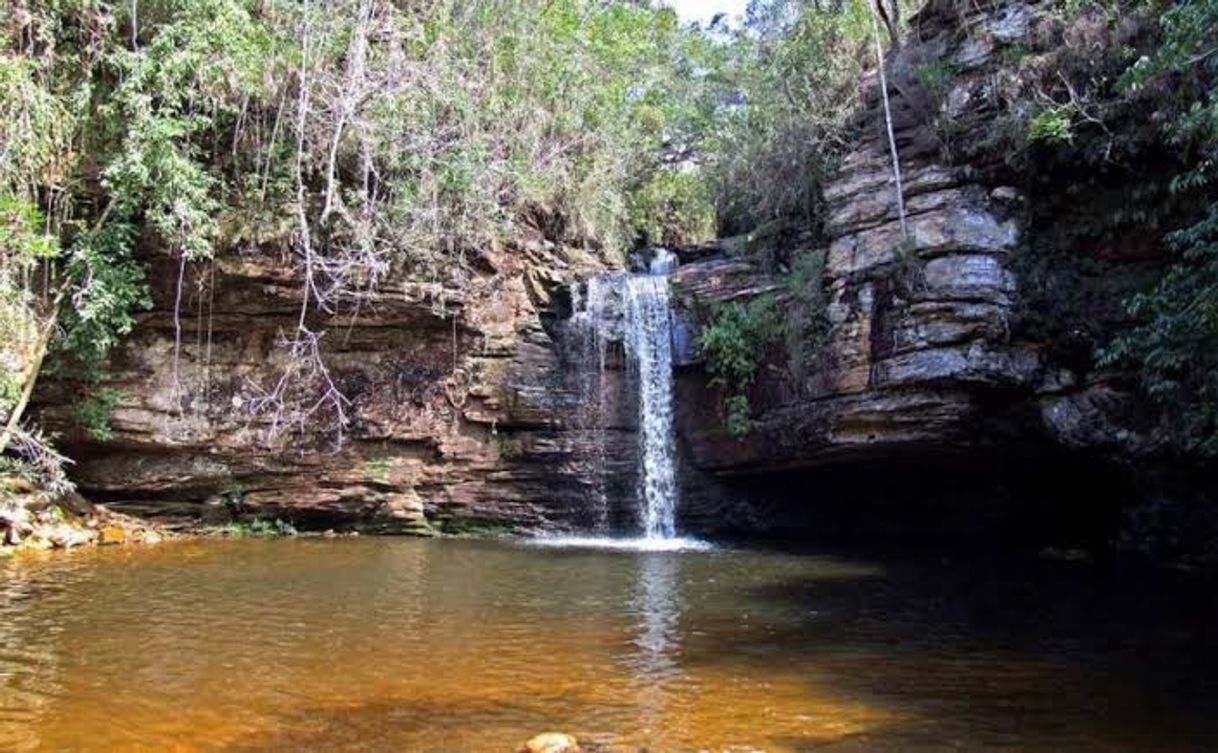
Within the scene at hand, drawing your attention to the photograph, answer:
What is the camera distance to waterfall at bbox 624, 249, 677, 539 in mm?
16266

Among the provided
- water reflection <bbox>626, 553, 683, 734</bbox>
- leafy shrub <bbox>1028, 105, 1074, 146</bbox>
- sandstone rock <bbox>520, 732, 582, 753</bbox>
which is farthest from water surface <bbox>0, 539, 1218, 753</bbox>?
leafy shrub <bbox>1028, 105, 1074, 146</bbox>

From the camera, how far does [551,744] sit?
5.21m

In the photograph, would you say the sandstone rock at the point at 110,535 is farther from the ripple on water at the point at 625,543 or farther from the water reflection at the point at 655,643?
the water reflection at the point at 655,643

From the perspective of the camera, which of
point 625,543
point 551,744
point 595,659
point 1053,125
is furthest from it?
point 625,543

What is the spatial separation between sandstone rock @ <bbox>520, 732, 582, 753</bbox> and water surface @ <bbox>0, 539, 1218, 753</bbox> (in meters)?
0.20

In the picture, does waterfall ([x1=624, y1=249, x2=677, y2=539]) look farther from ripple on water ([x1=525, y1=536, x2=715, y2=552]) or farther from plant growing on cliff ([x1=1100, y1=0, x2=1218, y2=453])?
plant growing on cliff ([x1=1100, y1=0, x2=1218, y2=453])

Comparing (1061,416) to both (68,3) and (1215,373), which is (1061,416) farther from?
(68,3)

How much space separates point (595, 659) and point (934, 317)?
8.06 meters

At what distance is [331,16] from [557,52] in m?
5.28

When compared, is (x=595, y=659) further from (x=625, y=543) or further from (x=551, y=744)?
(x=625, y=543)

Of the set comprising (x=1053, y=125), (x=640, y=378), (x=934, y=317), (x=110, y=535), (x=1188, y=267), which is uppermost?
(x=1053, y=125)

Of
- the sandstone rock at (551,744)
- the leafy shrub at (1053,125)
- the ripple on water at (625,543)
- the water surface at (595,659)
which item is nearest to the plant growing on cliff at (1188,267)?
the leafy shrub at (1053,125)

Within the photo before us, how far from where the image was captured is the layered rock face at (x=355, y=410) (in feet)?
49.2

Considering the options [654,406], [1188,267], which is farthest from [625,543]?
[1188,267]
